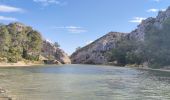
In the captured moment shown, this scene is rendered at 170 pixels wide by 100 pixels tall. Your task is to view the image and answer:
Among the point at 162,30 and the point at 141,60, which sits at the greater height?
the point at 162,30

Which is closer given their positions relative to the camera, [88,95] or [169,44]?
[88,95]

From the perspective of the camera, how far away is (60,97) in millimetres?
42594

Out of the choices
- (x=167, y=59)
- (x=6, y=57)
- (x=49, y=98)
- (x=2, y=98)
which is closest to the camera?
(x=2, y=98)

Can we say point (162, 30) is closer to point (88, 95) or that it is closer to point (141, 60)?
point (141, 60)

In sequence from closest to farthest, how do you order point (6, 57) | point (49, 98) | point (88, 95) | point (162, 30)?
point (49, 98), point (88, 95), point (162, 30), point (6, 57)

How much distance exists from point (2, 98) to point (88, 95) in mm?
10875

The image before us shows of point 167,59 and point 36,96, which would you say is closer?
point 36,96

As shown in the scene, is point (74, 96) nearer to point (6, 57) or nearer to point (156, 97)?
point (156, 97)

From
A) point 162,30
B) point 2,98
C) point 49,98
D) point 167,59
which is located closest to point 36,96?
point 49,98

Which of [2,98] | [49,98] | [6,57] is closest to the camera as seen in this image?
[2,98]


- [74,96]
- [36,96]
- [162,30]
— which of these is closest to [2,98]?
[36,96]

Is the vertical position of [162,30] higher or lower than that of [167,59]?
higher

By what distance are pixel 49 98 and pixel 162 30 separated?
465ft

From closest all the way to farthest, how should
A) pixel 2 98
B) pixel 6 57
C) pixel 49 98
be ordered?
pixel 2 98
pixel 49 98
pixel 6 57
